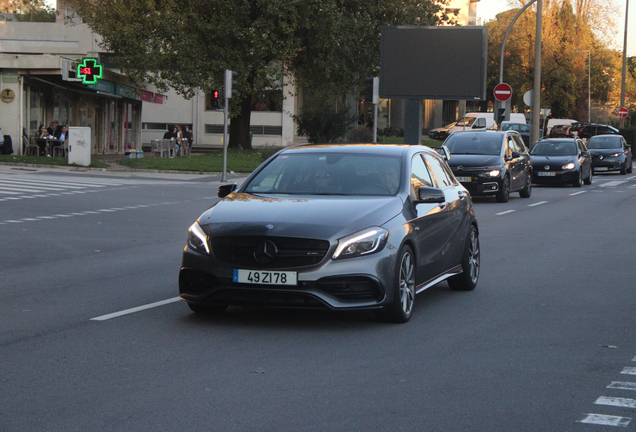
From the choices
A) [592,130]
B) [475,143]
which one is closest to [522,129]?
[592,130]

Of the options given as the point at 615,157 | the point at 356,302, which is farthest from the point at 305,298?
the point at 615,157

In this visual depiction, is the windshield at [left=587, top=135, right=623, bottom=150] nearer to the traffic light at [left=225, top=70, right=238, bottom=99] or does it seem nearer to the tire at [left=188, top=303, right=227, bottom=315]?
the traffic light at [left=225, top=70, right=238, bottom=99]

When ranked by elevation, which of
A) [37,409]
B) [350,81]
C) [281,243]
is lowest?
[37,409]

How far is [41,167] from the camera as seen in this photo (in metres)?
31.7

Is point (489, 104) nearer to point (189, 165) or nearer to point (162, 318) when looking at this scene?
point (189, 165)

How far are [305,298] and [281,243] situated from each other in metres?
0.45

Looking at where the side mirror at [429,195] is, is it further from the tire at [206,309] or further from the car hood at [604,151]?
the car hood at [604,151]

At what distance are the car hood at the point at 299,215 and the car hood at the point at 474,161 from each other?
1482 centimetres

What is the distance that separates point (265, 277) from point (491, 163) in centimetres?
1623

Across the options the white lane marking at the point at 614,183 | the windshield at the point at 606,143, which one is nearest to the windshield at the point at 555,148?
the white lane marking at the point at 614,183

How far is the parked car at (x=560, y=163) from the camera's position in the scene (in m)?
29.0

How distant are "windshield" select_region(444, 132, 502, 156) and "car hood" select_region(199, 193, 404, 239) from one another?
1570 centimetres

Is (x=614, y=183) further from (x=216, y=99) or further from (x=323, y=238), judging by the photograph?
(x=323, y=238)

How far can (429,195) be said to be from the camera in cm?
803
